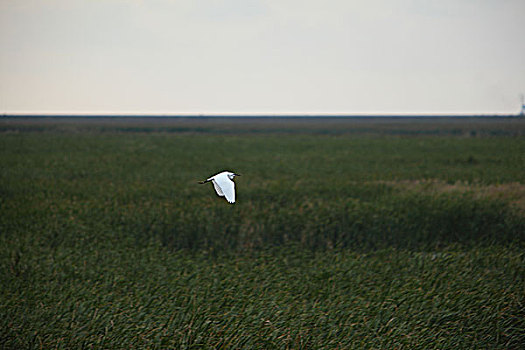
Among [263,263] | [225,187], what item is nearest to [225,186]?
[225,187]

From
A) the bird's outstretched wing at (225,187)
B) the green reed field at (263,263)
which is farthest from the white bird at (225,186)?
the green reed field at (263,263)

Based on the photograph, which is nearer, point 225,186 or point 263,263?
point 225,186

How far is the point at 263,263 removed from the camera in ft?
30.3

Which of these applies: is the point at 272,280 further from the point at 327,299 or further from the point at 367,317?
the point at 367,317

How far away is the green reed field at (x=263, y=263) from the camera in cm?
679

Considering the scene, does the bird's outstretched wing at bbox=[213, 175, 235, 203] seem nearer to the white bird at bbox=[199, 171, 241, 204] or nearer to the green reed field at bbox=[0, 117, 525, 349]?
the white bird at bbox=[199, 171, 241, 204]

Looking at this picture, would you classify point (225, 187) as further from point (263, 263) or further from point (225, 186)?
point (263, 263)

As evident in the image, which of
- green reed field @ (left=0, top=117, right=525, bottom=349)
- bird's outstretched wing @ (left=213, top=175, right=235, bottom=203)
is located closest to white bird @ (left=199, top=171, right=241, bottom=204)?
bird's outstretched wing @ (left=213, top=175, right=235, bottom=203)

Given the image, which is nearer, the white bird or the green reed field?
the white bird

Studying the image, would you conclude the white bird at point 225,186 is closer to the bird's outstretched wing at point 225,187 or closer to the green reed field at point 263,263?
the bird's outstretched wing at point 225,187

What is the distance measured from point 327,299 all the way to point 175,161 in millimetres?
18039

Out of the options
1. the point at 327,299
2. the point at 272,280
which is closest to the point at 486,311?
the point at 327,299

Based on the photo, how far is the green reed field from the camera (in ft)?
22.3

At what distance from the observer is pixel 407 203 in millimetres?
14133
